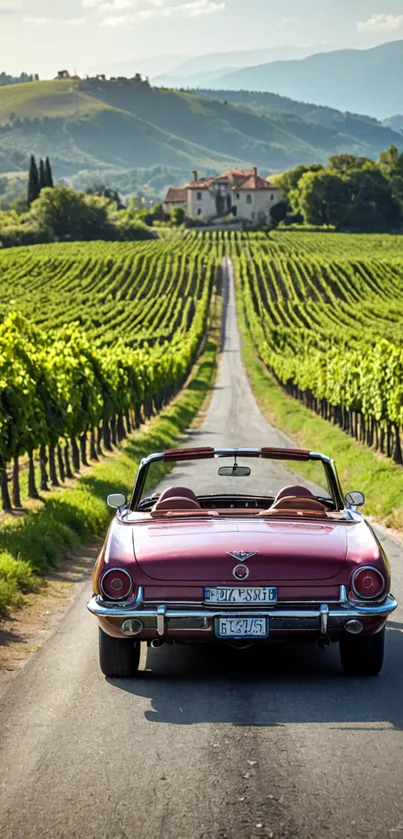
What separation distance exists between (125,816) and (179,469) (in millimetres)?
29581

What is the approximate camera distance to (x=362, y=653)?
23.7 ft

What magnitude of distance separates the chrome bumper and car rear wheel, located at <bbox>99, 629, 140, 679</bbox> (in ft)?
0.95

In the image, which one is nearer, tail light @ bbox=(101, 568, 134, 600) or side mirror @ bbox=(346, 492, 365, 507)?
tail light @ bbox=(101, 568, 134, 600)

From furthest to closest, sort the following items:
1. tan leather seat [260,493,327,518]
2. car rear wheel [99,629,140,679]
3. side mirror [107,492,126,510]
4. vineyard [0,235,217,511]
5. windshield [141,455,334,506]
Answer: windshield [141,455,334,506], vineyard [0,235,217,511], side mirror [107,492,126,510], tan leather seat [260,493,327,518], car rear wheel [99,629,140,679]

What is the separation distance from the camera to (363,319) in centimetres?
11106

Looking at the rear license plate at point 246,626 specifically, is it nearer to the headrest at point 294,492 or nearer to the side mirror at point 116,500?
the headrest at point 294,492

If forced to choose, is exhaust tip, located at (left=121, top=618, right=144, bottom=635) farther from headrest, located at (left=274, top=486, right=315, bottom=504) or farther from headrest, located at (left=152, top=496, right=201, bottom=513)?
headrest, located at (left=274, top=486, right=315, bottom=504)

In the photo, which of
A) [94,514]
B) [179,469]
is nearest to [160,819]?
[94,514]

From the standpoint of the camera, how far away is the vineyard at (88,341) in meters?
22.4

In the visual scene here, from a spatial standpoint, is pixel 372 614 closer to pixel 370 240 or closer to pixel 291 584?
pixel 291 584

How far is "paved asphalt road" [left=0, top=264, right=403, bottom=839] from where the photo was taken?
475 cm

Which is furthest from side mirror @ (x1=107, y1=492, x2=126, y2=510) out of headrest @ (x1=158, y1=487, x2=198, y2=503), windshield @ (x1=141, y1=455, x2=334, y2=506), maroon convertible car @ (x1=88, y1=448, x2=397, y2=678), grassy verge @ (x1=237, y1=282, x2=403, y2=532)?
windshield @ (x1=141, y1=455, x2=334, y2=506)

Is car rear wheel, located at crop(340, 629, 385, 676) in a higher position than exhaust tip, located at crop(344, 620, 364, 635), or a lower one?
lower

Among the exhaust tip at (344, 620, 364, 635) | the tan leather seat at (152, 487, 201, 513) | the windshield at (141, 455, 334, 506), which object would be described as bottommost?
the windshield at (141, 455, 334, 506)
